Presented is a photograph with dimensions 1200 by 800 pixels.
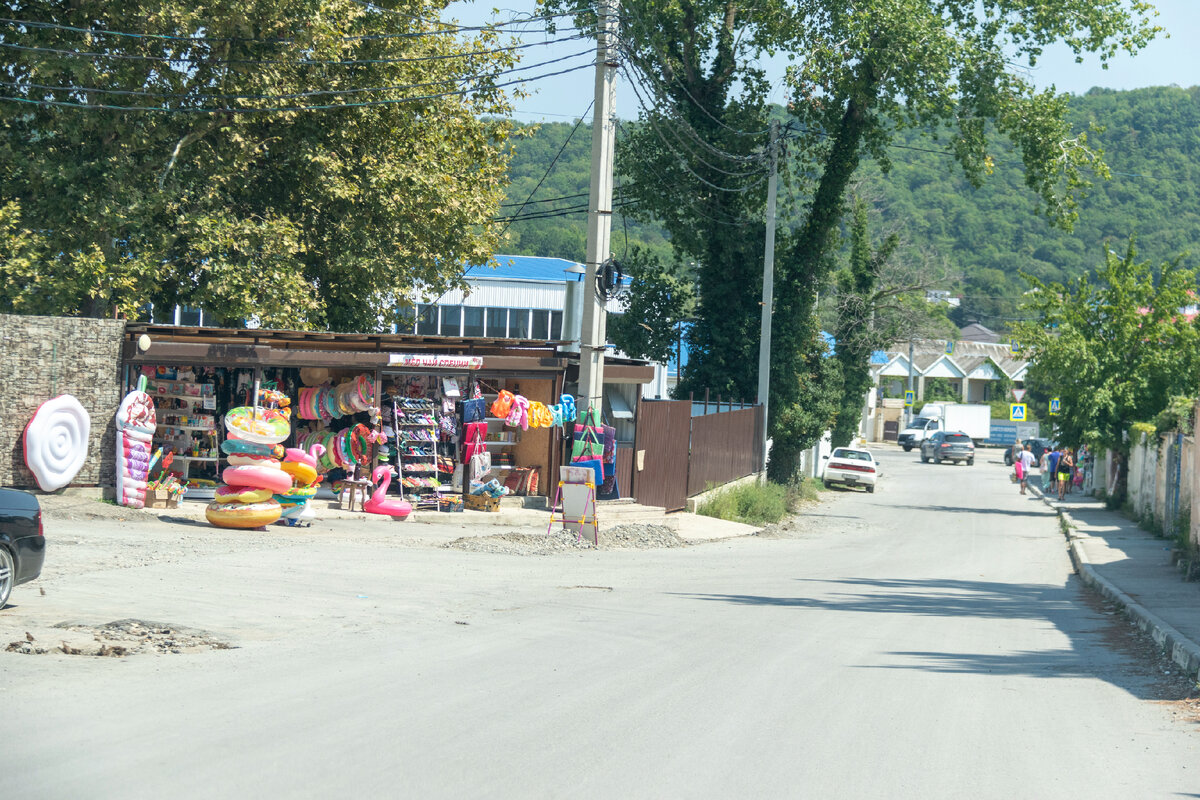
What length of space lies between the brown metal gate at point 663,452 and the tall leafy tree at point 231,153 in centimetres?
702

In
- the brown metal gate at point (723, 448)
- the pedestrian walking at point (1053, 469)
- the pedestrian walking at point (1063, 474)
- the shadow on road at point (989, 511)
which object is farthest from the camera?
the pedestrian walking at point (1053, 469)

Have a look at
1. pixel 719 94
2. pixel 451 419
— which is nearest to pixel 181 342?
pixel 451 419

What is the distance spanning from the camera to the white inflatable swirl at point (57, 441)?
1775cm

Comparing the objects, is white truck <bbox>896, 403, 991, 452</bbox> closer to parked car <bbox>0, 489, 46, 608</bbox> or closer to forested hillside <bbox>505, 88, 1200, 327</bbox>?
forested hillside <bbox>505, 88, 1200, 327</bbox>

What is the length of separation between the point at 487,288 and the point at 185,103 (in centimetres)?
2823

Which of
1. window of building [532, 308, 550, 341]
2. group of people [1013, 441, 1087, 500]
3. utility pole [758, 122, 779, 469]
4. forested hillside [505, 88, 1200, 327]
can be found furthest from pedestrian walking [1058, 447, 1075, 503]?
forested hillside [505, 88, 1200, 327]

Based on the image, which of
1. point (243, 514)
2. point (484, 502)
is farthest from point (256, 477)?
point (484, 502)

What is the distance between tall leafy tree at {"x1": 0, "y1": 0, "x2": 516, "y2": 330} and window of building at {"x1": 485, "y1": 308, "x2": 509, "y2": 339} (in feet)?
79.1

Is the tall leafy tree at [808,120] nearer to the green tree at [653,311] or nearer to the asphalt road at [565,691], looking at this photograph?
the green tree at [653,311]

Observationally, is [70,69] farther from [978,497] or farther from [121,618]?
[978,497]

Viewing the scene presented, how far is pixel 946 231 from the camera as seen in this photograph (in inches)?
5463

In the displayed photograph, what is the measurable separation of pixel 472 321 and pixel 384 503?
33.1 metres

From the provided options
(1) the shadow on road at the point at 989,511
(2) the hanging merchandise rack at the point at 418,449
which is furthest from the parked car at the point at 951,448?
(2) the hanging merchandise rack at the point at 418,449

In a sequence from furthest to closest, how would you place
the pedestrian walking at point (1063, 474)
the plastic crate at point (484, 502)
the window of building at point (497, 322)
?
the window of building at point (497, 322)
the pedestrian walking at point (1063, 474)
the plastic crate at point (484, 502)
